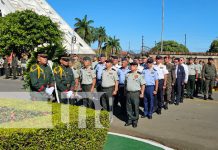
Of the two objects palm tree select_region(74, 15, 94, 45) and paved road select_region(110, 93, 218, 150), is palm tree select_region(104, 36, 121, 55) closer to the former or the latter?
Answer: palm tree select_region(74, 15, 94, 45)

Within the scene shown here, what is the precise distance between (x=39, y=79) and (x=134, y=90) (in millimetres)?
2672

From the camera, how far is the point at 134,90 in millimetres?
8695

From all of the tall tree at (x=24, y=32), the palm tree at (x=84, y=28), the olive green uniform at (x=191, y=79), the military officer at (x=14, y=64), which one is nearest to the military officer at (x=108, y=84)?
the olive green uniform at (x=191, y=79)

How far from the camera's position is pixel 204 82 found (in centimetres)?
1366

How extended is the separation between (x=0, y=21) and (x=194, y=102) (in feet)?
108

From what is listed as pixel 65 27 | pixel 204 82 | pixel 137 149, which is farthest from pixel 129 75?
pixel 65 27

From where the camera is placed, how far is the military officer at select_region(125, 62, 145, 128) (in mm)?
8719

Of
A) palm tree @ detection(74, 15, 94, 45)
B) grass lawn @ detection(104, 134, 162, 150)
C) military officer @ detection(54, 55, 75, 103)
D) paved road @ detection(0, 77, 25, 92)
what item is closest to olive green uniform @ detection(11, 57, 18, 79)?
paved road @ detection(0, 77, 25, 92)

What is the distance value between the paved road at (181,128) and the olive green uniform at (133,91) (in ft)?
→ 1.53

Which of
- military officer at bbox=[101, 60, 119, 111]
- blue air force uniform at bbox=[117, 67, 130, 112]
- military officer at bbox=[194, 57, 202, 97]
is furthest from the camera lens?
military officer at bbox=[194, 57, 202, 97]

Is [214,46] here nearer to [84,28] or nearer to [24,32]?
[84,28]

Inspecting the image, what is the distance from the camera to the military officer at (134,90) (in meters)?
8.72

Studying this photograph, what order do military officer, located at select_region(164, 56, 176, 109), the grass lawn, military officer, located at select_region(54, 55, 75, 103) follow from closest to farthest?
the grass lawn
military officer, located at select_region(54, 55, 75, 103)
military officer, located at select_region(164, 56, 176, 109)

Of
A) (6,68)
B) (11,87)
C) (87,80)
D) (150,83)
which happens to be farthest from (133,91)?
(6,68)
